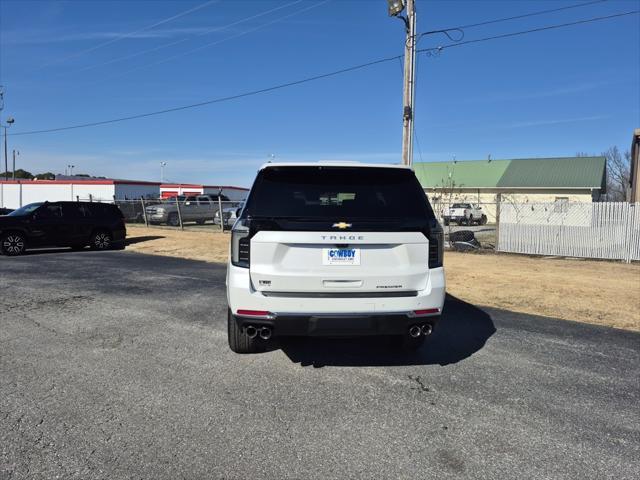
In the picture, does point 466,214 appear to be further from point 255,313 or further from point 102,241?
point 255,313

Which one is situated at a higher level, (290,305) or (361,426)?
(290,305)

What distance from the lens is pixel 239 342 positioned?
5.11 meters

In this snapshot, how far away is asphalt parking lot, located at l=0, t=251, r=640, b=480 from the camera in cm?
313

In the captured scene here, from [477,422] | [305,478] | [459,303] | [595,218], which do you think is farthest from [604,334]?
[595,218]

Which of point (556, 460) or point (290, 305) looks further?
point (290, 305)

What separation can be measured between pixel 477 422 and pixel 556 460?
2.04 ft

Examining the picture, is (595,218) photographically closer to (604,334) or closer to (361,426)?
(604,334)

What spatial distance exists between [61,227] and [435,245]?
15.1 meters

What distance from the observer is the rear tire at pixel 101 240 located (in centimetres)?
1705

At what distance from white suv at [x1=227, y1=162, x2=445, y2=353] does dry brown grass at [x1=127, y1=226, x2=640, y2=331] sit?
176 inches

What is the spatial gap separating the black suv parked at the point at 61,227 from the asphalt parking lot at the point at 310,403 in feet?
33.2

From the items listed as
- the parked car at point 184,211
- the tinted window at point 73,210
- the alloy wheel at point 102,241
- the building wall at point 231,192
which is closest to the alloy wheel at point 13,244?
the tinted window at point 73,210

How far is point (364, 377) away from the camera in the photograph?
4586 mm

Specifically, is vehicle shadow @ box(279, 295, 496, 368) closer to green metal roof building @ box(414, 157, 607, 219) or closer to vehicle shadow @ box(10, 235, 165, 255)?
vehicle shadow @ box(10, 235, 165, 255)
